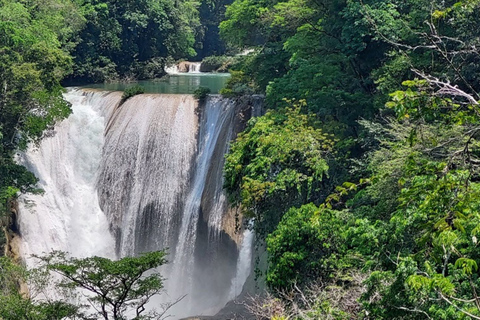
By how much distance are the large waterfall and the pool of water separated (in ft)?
25.5

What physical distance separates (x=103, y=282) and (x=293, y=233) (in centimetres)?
439

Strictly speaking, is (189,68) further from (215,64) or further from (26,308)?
(26,308)

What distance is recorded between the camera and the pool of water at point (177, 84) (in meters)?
28.6

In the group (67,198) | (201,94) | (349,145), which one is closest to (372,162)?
(349,145)

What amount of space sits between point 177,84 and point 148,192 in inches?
575

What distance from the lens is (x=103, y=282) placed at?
36.5ft

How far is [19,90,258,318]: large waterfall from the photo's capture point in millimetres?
17203

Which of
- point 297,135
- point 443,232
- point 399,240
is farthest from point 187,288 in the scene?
point 443,232

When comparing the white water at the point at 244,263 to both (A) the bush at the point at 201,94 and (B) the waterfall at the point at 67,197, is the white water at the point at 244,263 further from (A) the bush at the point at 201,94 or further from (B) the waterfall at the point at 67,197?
(A) the bush at the point at 201,94

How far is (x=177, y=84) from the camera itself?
32.0 meters

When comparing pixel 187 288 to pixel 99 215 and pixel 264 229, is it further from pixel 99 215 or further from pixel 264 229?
pixel 264 229

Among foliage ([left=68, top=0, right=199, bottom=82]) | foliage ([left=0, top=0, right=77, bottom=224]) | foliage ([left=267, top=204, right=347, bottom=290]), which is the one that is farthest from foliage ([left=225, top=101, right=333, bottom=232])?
foliage ([left=68, top=0, right=199, bottom=82])

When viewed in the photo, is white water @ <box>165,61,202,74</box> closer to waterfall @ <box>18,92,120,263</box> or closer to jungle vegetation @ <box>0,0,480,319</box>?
jungle vegetation @ <box>0,0,480,319</box>

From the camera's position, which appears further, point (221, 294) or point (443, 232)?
point (221, 294)
